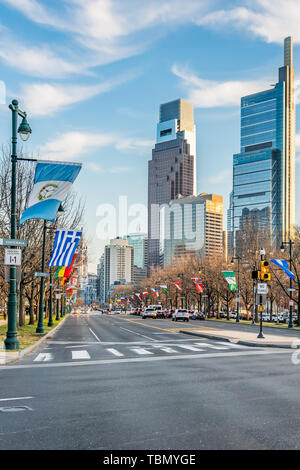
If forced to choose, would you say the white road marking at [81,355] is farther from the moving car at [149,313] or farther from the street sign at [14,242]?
the moving car at [149,313]

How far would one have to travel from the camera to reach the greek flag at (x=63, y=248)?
31016 mm

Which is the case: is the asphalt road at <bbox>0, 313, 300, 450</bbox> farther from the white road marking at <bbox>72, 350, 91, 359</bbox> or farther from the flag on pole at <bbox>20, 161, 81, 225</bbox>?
the flag on pole at <bbox>20, 161, 81, 225</bbox>

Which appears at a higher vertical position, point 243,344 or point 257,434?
point 257,434

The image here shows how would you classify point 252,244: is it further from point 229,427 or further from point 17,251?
point 229,427

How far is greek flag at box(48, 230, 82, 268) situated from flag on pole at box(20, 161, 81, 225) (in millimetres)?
10543

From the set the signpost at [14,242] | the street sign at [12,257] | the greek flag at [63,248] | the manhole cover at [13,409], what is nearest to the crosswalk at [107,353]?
the street sign at [12,257]

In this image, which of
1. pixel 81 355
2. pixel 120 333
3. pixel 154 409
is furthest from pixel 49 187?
pixel 120 333

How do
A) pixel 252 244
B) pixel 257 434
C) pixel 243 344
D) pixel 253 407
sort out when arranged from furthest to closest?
pixel 252 244, pixel 243 344, pixel 253 407, pixel 257 434

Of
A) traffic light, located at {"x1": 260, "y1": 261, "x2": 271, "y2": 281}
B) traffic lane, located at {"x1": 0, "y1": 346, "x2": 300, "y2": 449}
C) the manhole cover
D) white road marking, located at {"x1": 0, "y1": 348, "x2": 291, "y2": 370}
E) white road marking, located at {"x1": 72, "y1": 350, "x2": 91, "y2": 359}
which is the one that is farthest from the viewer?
traffic light, located at {"x1": 260, "y1": 261, "x2": 271, "y2": 281}

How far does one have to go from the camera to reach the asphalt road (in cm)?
723

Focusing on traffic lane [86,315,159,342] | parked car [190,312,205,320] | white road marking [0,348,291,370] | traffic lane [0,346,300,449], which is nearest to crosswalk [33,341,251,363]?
white road marking [0,348,291,370]
